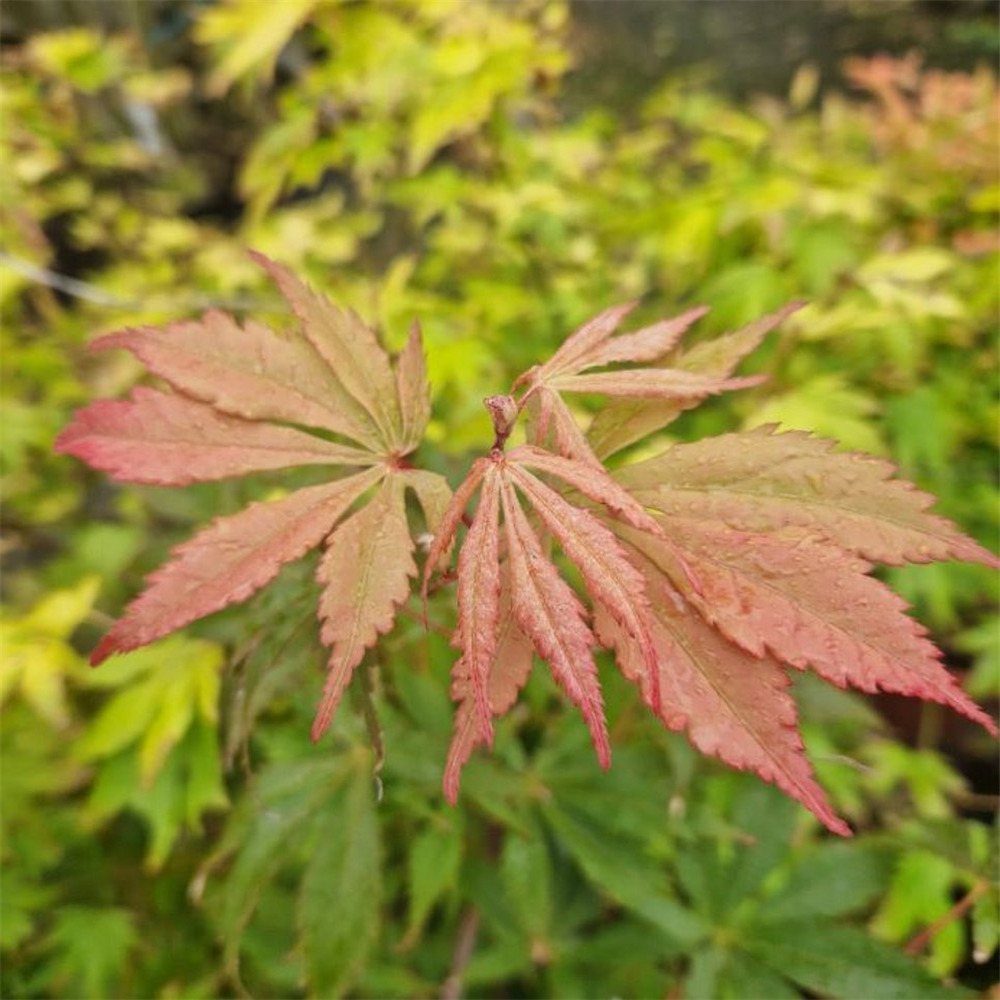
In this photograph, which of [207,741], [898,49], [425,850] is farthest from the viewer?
[898,49]

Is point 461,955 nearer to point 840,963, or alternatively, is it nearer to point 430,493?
point 840,963

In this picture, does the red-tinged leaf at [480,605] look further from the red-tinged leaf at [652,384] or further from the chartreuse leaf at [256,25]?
the chartreuse leaf at [256,25]

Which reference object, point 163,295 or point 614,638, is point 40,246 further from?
point 614,638

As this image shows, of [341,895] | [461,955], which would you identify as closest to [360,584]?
[341,895]

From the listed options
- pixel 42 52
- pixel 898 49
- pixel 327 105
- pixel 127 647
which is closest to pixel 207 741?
pixel 127 647

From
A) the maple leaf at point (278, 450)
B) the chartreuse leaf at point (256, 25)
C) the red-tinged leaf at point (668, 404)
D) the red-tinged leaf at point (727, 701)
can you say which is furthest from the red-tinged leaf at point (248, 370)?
the chartreuse leaf at point (256, 25)

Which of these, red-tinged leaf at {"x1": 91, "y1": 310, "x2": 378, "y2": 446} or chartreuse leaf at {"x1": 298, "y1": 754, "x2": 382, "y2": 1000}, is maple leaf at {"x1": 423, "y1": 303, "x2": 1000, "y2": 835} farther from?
chartreuse leaf at {"x1": 298, "y1": 754, "x2": 382, "y2": 1000}
